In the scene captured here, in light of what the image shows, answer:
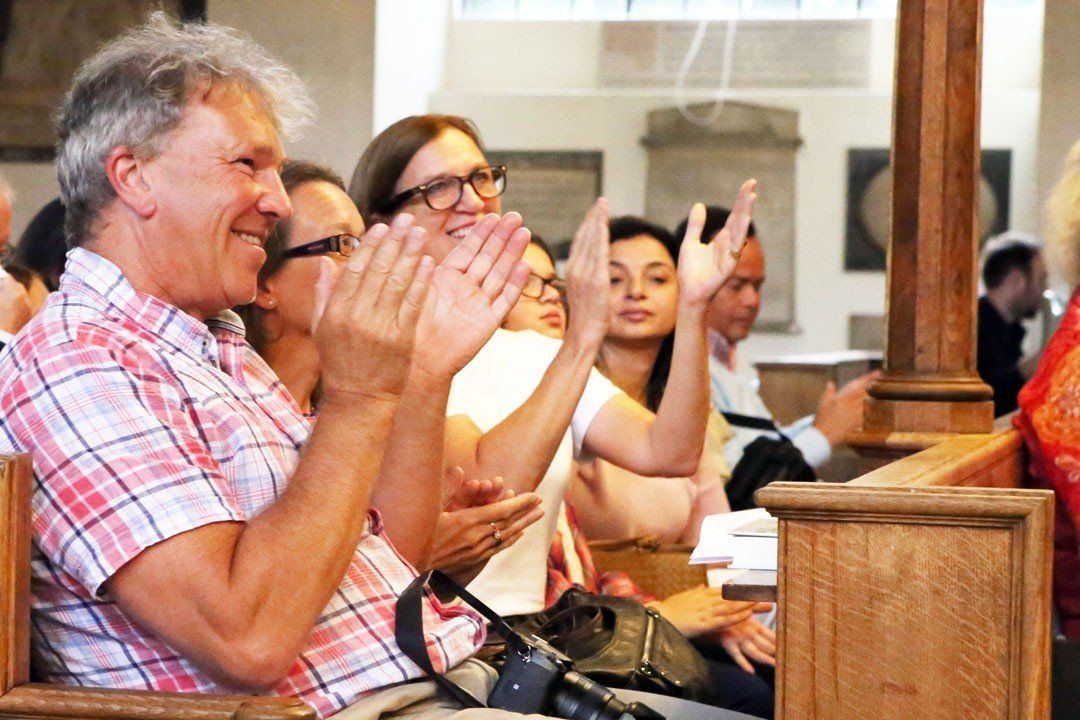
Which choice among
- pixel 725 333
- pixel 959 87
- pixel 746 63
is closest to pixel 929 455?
pixel 959 87

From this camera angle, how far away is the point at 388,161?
9.09 ft

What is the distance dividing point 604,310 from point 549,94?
33.7ft

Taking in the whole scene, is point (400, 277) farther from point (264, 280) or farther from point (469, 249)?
point (264, 280)

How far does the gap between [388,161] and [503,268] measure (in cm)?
70

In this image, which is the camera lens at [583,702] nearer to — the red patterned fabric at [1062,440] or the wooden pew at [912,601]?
the wooden pew at [912,601]

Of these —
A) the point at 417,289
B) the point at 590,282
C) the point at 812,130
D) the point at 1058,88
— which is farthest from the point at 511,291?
the point at 812,130

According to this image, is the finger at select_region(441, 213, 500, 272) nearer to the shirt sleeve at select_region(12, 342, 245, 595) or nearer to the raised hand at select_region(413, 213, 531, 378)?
the raised hand at select_region(413, 213, 531, 378)

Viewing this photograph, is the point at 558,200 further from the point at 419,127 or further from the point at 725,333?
the point at 419,127

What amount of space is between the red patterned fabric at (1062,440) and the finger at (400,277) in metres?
1.55

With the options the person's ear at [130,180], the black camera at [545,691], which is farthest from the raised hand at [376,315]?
the black camera at [545,691]

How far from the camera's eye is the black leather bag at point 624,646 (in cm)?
226

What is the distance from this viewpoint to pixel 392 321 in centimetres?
168

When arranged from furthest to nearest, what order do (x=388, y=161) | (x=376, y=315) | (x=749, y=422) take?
(x=749, y=422) < (x=388, y=161) < (x=376, y=315)

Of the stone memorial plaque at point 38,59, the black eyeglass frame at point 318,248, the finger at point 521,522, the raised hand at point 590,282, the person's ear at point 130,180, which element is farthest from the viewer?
the stone memorial plaque at point 38,59
